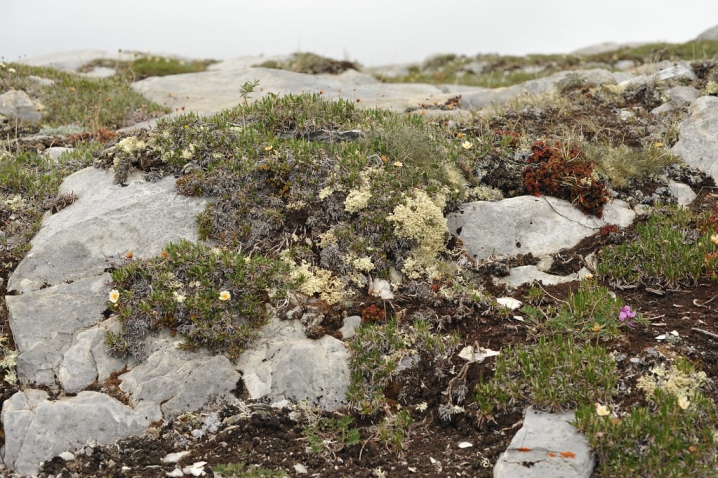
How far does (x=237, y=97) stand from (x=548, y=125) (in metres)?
8.10

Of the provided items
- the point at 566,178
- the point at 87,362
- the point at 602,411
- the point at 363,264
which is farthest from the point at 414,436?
the point at 566,178

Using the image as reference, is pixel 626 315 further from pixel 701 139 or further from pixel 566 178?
pixel 701 139

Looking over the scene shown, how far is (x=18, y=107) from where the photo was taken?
14.3m

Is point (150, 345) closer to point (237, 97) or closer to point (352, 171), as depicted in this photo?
point (352, 171)

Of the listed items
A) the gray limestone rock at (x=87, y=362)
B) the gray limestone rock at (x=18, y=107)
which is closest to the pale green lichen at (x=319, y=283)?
the gray limestone rock at (x=87, y=362)

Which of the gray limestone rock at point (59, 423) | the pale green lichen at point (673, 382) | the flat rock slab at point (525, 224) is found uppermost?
the flat rock slab at point (525, 224)

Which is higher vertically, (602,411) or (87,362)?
(602,411)

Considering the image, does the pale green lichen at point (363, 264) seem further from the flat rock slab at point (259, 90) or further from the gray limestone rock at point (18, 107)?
the gray limestone rock at point (18, 107)

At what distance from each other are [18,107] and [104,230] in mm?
7225

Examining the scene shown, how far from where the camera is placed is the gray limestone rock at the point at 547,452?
576cm

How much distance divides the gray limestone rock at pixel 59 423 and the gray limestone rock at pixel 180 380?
15 cm

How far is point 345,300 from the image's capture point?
7.99m

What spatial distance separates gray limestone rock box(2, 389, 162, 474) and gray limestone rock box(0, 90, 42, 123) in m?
8.89

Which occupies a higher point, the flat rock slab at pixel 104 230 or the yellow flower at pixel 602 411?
the flat rock slab at pixel 104 230
